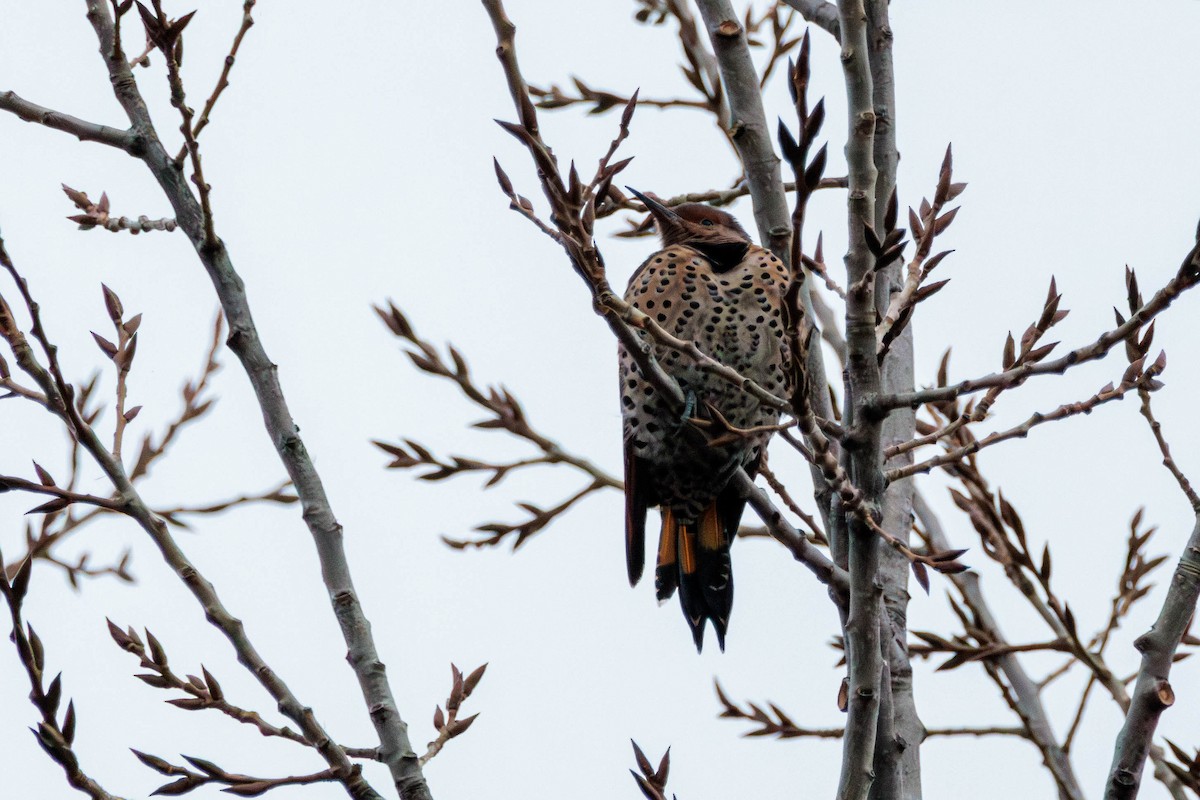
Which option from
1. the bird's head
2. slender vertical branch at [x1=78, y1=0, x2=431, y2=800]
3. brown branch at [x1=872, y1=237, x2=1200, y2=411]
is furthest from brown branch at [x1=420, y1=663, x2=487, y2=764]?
the bird's head

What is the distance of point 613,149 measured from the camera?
225 cm

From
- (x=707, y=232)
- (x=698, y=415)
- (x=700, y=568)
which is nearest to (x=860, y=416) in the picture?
(x=698, y=415)

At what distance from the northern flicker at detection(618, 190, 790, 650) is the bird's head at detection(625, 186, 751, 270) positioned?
7cm

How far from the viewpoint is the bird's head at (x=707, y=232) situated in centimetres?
466

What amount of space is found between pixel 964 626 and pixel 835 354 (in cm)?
86

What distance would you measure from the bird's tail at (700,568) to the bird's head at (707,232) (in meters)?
0.87

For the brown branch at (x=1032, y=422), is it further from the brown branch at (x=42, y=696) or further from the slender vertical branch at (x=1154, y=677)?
the brown branch at (x=42, y=696)

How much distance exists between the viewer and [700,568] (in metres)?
4.37

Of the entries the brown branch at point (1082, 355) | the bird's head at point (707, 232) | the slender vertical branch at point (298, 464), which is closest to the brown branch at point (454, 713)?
the slender vertical branch at point (298, 464)

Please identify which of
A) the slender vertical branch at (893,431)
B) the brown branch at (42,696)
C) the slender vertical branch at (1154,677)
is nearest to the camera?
the brown branch at (42,696)

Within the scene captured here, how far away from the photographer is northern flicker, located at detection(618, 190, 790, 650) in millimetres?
4309

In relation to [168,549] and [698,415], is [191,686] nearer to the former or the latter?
[168,549]

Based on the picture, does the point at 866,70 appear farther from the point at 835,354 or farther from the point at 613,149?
the point at 835,354

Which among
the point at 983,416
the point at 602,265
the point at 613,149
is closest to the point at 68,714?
the point at 602,265
